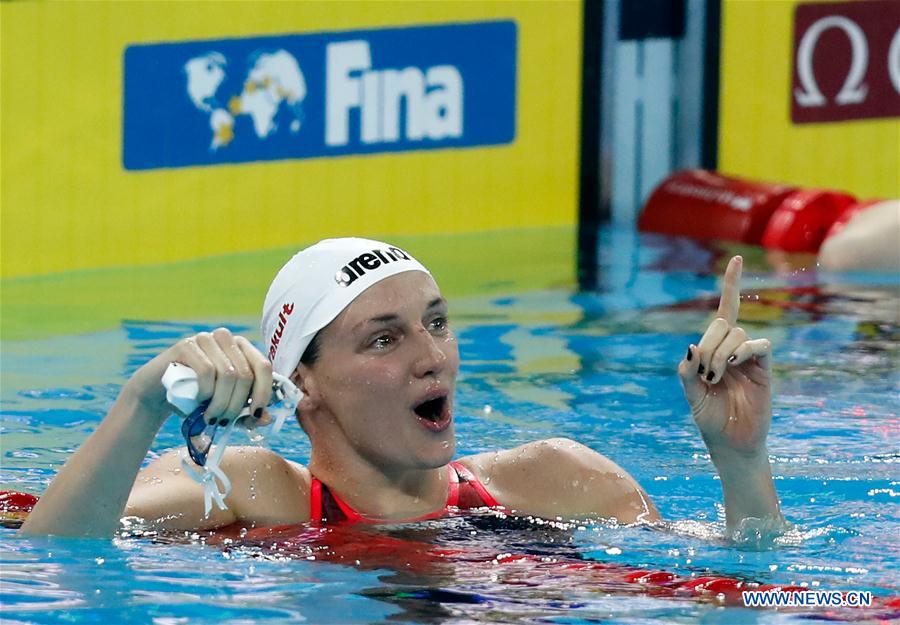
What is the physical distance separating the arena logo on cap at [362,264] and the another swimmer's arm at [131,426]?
2.27 ft

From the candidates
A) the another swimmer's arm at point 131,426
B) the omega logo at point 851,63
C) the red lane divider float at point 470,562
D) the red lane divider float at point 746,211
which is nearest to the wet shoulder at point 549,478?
the red lane divider float at point 470,562

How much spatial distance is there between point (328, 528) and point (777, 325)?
13.2 ft

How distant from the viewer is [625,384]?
6918 mm

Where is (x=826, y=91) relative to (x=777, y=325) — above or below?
above

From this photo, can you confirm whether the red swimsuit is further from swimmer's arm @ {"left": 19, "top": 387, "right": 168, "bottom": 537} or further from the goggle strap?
swimmer's arm @ {"left": 19, "top": 387, "right": 168, "bottom": 537}

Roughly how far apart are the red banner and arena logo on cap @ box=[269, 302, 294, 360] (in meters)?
7.45

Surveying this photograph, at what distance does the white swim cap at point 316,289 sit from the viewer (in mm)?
4297

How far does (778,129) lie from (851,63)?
58 centimetres

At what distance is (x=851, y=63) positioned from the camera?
1129 centimetres

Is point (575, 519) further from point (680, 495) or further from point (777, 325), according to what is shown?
point (777, 325)

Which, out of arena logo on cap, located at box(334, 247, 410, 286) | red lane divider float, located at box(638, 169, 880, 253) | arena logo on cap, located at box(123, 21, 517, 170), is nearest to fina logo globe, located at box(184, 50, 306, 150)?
arena logo on cap, located at box(123, 21, 517, 170)

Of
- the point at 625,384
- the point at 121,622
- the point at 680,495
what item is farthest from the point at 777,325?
the point at 121,622

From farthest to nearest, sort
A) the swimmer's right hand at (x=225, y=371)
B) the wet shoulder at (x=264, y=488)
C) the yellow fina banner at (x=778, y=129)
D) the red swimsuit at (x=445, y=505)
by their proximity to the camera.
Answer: the yellow fina banner at (x=778, y=129) → the red swimsuit at (x=445, y=505) → the wet shoulder at (x=264, y=488) → the swimmer's right hand at (x=225, y=371)

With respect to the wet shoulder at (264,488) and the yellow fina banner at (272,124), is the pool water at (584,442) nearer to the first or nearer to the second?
the wet shoulder at (264,488)
